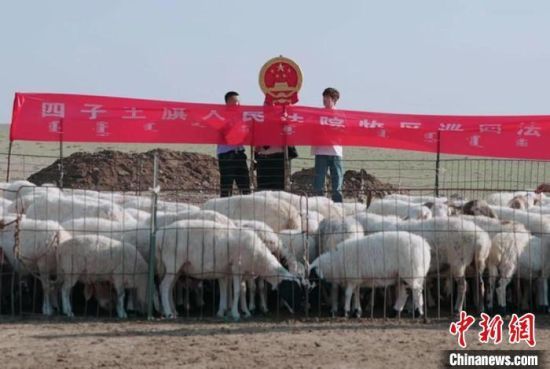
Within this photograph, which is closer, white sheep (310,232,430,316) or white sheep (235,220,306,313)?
white sheep (310,232,430,316)

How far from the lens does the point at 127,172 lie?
2609 centimetres

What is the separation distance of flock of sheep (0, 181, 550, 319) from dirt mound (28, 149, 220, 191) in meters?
12.4

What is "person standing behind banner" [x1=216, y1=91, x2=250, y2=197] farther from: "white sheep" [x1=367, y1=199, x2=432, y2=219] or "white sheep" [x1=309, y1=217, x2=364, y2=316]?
"white sheep" [x1=309, y1=217, x2=364, y2=316]

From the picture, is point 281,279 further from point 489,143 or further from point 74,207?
point 489,143

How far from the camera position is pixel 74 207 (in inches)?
526

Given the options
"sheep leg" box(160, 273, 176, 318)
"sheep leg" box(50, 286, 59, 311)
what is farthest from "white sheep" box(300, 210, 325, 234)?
"sheep leg" box(50, 286, 59, 311)

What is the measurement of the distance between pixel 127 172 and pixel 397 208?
13850mm

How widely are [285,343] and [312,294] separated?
216 centimetres

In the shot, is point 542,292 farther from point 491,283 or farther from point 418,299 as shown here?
point 418,299

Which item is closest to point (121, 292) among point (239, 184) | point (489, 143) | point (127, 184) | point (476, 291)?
point (476, 291)

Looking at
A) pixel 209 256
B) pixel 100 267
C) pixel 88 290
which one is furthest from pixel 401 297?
pixel 88 290

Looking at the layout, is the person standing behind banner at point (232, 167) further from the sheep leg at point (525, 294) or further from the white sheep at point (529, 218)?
the sheep leg at point (525, 294)

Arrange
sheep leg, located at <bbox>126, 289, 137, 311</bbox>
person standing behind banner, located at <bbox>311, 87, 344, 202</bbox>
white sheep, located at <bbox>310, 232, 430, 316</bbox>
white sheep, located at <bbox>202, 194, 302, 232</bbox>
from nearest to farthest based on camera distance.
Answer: white sheep, located at <bbox>310, 232, 430, 316</bbox> < sheep leg, located at <bbox>126, 289, 137, 311</bbox> < white sheep, located at <bbox>202, 194, 302, 232</bbox> < person standing behind banner, located at <bbox>311, 87, 344, 202</bbox>

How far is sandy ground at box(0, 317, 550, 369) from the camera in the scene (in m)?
8.41
